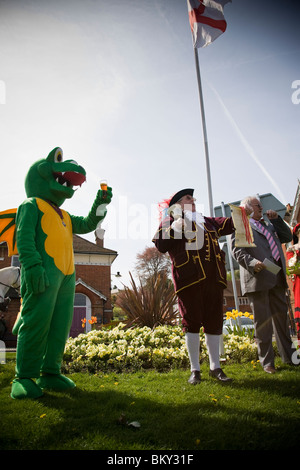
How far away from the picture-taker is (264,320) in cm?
327

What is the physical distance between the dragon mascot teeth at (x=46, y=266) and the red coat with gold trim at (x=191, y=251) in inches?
30.3

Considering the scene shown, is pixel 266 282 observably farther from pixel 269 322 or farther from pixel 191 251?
pixel 191 251

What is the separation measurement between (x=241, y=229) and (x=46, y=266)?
6.55 ft

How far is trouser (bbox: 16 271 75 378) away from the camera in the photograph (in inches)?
A: 100

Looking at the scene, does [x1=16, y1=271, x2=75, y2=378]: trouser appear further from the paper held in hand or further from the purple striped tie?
the purple striped tie

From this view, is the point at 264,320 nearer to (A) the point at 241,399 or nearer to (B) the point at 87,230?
(A) the point at 241,399

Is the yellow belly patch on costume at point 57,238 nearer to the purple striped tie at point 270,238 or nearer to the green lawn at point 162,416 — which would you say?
the green lawn at point 162,416

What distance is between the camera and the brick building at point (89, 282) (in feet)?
55.5

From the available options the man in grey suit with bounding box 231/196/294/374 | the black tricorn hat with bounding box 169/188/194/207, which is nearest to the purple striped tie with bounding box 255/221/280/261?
the man in grey suit with bounding box 231/196/294/374

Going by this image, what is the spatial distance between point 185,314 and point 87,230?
1.41 m

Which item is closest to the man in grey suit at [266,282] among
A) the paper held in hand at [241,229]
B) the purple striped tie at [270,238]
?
the purple striped tie at [270,238]

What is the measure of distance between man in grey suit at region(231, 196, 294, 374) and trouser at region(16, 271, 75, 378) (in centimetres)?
194

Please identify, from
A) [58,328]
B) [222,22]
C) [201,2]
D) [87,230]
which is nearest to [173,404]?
[58,328]
